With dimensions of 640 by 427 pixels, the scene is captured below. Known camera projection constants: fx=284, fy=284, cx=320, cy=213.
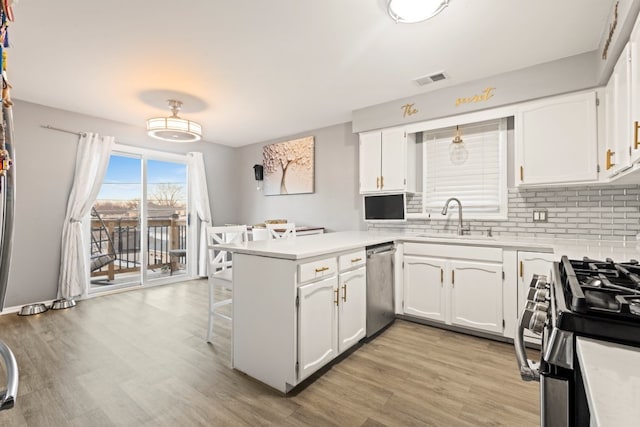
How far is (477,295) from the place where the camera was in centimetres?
268

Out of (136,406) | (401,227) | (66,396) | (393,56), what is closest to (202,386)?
(136,406)

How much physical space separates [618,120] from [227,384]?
10.7 ft

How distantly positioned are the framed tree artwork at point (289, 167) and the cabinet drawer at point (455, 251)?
2.14m

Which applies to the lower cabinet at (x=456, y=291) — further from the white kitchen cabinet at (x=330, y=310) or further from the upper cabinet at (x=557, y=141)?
the upper cabinet at (x=557, y=141)

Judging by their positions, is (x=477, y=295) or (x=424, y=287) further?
(x=424, y=287)

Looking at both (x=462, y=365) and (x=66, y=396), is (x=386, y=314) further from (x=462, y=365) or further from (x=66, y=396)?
(x=66, y=396)

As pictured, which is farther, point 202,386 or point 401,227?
point 401,227

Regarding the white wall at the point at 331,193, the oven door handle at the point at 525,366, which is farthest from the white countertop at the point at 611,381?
the white wall at the point at 331,193

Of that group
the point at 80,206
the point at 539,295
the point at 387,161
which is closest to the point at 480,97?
the point at 387,161

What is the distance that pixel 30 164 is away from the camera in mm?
3523

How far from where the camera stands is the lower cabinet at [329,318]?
188 centimetres

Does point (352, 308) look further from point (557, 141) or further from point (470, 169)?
point (557, 141)

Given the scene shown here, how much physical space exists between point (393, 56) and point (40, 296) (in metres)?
4.96

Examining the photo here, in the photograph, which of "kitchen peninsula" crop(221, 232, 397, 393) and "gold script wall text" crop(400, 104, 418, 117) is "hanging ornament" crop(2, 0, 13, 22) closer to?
"kitchen peninsula" crop(221, 232, 397, 393)
